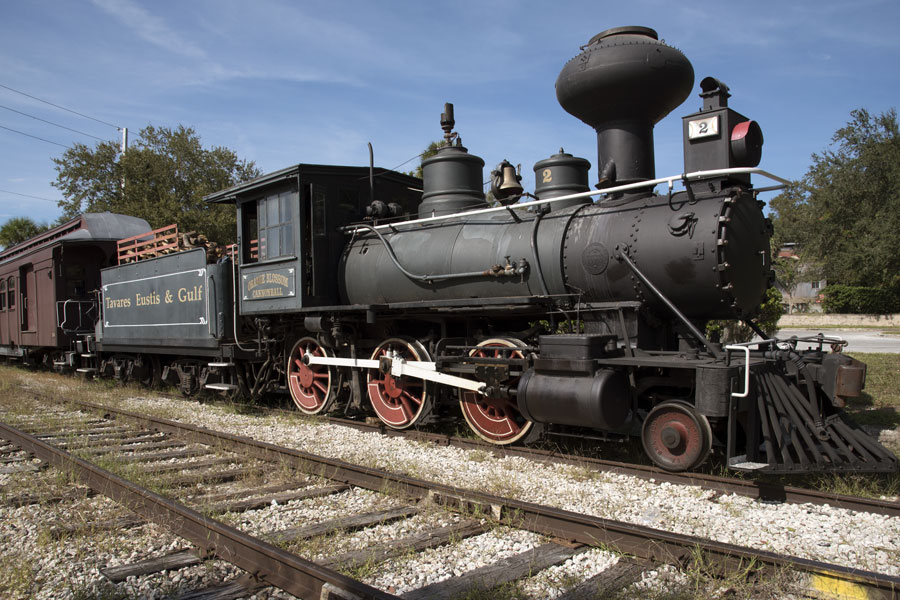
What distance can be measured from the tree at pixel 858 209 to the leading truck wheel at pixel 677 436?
34.1 metres

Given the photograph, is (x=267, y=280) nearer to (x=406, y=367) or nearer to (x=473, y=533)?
(x=406, y=367)

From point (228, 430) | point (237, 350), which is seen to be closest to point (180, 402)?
point (237, 350)

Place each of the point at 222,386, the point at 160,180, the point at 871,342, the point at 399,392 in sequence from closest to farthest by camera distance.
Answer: the point at 399,392, the point at 222,386, the point at 871,342, the point at 160,180

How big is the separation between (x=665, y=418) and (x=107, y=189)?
32.4m

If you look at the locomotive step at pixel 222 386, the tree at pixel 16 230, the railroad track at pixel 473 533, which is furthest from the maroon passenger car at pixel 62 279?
the tree at pixel 16 230

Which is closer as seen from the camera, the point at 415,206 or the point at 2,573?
the point at 2,573

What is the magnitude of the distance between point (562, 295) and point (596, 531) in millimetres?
2638

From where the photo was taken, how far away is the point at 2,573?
3330mm

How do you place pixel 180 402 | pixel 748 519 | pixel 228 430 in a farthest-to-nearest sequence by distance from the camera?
pixel 180 402 → pixel 228 430 → pixel 748 519

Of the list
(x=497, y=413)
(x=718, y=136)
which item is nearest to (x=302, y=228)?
(x=497, y=413)

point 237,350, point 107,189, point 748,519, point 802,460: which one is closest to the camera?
point 748,519

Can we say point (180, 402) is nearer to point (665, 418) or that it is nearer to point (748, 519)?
point (665, 418)

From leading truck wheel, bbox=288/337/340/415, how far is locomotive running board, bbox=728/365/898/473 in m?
5.04

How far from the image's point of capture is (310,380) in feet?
27.9
